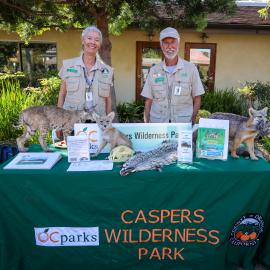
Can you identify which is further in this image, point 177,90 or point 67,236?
point 177,90

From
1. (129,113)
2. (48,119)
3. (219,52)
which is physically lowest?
(129,113)

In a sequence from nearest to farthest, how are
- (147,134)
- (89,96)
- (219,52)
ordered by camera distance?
(147,134), (89,96), (219,52)

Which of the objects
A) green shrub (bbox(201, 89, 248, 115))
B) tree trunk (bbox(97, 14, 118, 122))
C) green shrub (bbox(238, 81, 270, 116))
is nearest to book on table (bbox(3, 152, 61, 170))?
tree trunk (bbox(97, 14, 118, 122))

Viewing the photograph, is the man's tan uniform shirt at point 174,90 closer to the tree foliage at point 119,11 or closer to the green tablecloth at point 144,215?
the green tablecloth at point 144,215

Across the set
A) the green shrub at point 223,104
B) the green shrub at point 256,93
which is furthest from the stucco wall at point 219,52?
the green shrub at point 223,104

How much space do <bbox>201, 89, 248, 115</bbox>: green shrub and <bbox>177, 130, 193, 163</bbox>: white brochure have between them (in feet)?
18.1

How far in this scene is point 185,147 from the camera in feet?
8.44

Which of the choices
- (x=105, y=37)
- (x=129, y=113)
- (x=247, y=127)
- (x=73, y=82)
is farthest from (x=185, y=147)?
(x=129, y=113)

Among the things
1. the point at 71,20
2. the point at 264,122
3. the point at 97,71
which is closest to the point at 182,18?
the point at 71,20

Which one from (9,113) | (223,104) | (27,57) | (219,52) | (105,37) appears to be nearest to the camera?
(9,113)

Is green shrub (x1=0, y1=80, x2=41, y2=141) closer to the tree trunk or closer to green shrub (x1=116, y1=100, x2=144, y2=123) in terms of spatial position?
the tree trunk

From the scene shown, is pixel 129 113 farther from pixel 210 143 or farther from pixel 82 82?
pixel 210 143

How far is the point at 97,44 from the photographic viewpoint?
295cm

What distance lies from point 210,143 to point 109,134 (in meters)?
0.84
